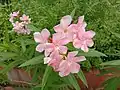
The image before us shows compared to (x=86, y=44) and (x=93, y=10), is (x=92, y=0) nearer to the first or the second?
(x=93, y=10)

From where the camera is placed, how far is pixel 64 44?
0.96 meters

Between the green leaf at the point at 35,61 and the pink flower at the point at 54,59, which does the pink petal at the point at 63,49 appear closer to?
the pink flower at the point at 54,59

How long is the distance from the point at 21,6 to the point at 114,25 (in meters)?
0.54

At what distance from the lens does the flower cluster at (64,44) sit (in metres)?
0.95

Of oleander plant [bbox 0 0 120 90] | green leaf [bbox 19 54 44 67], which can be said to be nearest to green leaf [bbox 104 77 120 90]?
oleander plant [bbox 0 0 120 90]

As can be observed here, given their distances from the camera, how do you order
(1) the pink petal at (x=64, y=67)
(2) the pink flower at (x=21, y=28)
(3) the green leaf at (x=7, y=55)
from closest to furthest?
1. (1) the pink petal at (x=64, y=67)
2. (3) the green leaf at (x=7, y=55)
3. (2) the pink flower at (x=21, y=28)

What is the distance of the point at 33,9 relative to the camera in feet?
5.92

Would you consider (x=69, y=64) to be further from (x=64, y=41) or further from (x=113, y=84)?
(x=113, y=84)

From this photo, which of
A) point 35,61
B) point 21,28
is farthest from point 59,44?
point 21,28

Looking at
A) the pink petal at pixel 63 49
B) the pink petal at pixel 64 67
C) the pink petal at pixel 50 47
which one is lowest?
the pink petal at pixel 64 67

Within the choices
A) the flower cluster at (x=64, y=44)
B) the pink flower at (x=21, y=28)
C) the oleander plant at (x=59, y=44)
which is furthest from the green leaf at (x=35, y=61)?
the pink flower at (x=21, y=28)

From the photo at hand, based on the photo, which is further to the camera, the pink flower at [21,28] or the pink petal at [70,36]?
the pink flower at [21,28]

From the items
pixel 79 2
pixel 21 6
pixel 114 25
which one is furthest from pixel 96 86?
pixel 21 6

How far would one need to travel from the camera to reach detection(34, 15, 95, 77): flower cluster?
37.5 inches
